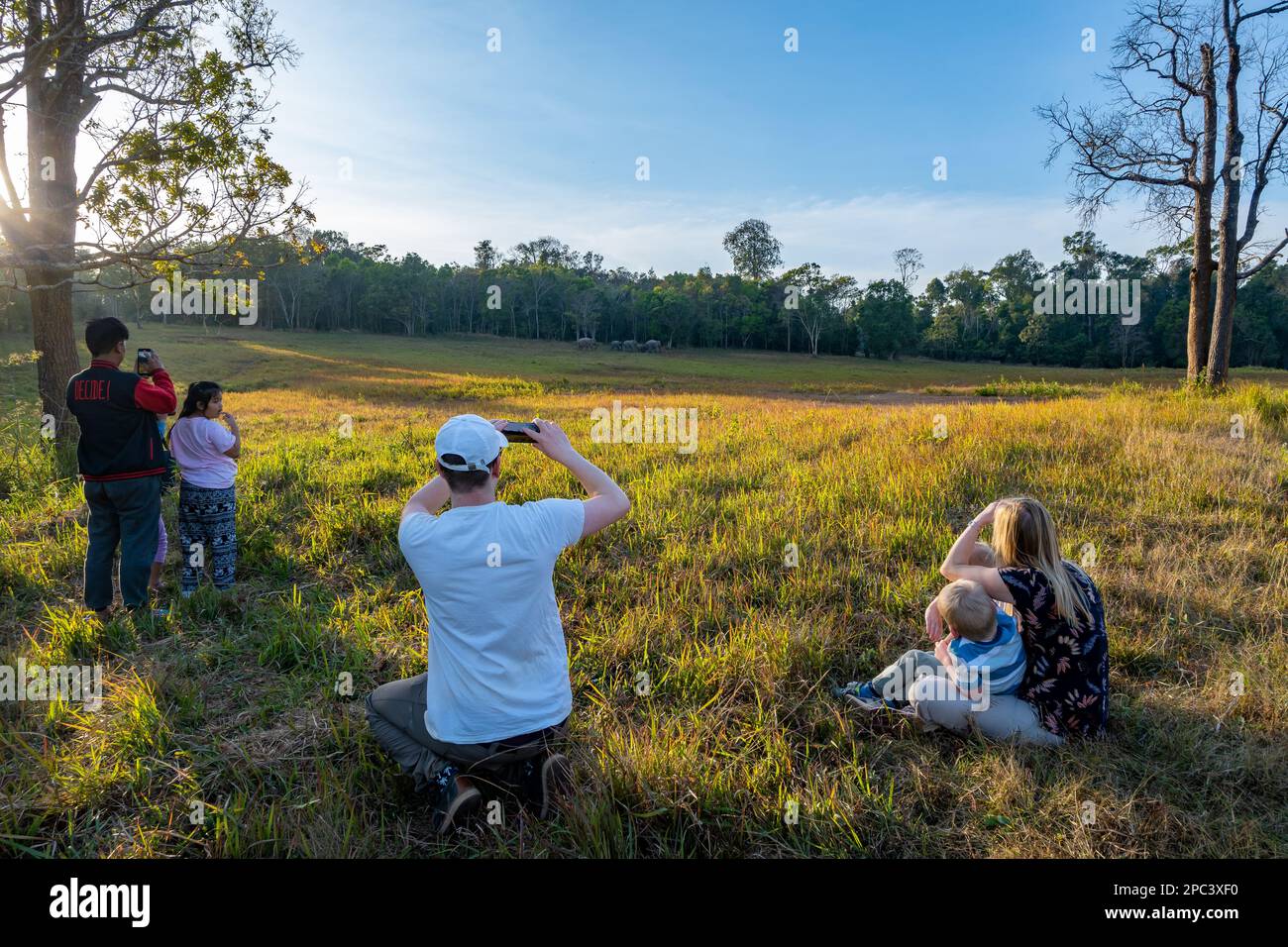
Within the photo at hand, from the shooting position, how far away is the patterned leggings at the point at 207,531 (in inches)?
218

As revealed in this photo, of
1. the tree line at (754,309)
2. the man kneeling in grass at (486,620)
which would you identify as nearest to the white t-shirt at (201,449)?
the man kneeling in grass at (486,620)

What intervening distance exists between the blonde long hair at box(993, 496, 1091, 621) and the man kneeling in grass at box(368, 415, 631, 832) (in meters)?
2.04

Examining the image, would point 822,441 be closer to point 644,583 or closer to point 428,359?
point 644,583

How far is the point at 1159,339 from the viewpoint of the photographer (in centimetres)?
6919

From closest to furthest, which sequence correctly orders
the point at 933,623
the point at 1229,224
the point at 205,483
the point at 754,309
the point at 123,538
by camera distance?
the point at 933,623
the point at 123,538
the point at 205,483
the point at 1229,224
the point at 754,309

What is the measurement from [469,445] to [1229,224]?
818 inches

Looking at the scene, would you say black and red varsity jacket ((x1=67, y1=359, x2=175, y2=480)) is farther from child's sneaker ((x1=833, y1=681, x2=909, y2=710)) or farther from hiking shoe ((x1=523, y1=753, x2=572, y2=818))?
child's sneaker ((x1=833, y1=681, x2=909, y2=710))

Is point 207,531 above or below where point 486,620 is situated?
below

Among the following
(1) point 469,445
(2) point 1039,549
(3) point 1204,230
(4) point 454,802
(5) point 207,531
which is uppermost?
(3) point 1204,230

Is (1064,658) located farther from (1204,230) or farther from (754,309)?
(754,309)

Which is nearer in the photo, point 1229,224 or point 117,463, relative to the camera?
point 117,463

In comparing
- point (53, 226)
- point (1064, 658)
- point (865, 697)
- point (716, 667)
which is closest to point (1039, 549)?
point (1064, 658)

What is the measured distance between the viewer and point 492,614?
2590mm

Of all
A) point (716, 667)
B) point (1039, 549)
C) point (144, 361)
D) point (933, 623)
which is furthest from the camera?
point (144, 361)
